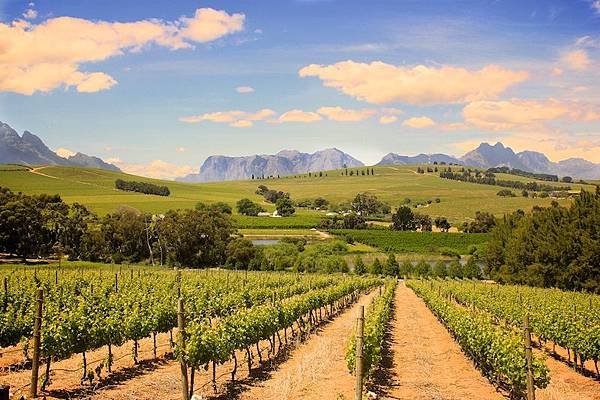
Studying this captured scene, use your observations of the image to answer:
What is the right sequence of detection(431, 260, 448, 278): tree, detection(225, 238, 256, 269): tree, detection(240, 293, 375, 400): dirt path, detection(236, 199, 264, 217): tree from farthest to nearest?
detection(236, 199, 264, 217): tree, detection(225, 238, 256, 269): tree, detection(431, 260, 448, 278): tree, detection(240, 293, 375, 400): dirt path

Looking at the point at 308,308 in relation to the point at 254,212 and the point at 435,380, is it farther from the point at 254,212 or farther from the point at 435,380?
the point at 254,212

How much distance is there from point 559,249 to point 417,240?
50995 mm

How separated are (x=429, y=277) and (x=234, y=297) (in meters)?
48.4

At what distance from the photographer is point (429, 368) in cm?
1917

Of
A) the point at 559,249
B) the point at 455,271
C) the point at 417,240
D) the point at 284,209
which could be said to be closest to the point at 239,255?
the point at 455,271

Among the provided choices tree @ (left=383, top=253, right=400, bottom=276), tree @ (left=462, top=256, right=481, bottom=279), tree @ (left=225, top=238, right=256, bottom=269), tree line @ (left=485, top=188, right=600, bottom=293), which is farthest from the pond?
tree line @ (left=485, top=188, right=600, bottom=293)

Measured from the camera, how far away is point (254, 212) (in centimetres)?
14262

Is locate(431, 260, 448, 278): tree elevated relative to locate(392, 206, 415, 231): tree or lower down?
lower down

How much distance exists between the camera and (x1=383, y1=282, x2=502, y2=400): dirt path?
15790 millimetres

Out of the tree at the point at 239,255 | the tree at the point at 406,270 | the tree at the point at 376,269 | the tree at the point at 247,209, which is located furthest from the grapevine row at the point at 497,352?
the tree at the point at 247,209

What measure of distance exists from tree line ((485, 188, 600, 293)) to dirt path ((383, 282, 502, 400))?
26666 mm

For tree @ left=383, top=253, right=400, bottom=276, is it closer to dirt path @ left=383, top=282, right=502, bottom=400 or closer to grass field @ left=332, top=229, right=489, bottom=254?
grass field @ left=332, top=229, right=489, bottom=254

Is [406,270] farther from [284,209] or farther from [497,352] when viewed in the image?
[284,209]

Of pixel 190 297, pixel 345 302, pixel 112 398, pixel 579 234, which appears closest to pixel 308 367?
pixel 112 398
